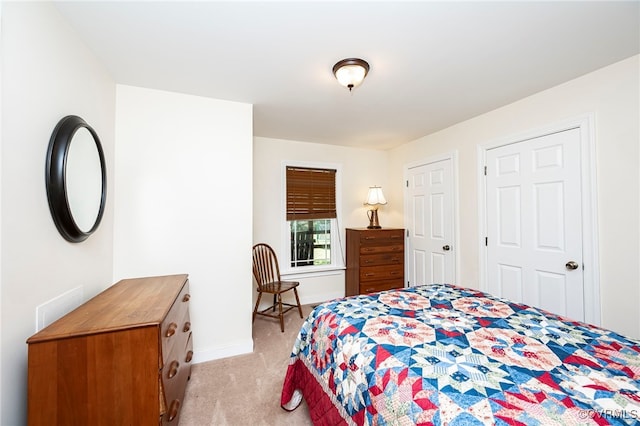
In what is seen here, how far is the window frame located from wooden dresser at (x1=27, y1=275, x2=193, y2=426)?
2.39 metres

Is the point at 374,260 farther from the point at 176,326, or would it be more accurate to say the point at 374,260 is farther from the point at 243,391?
the point at 176,326

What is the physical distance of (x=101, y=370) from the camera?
3.67 feet

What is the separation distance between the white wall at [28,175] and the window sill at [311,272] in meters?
2.41

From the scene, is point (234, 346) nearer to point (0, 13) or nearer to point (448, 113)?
point (0, 13)

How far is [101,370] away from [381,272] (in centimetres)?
313

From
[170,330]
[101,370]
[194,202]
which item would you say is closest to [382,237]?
[194,202]

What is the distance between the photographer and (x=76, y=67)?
156cm

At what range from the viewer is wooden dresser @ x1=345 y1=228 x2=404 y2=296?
142 inches

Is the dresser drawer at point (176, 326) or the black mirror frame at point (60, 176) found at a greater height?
the black mirror frame at point (60, 176)

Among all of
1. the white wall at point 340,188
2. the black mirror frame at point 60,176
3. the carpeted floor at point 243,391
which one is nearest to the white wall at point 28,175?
the black mirror frame at point 60,176

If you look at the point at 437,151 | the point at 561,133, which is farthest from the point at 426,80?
the point at 437,151

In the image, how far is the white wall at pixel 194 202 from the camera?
2.15 meters

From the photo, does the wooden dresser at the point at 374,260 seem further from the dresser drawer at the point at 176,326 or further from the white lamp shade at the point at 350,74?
the dresser drawer at the point at 176,326

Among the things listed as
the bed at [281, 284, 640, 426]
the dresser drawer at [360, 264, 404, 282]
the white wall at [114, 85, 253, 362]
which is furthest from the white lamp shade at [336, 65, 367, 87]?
the dresser drawer at [360, 264, 404, 282]
